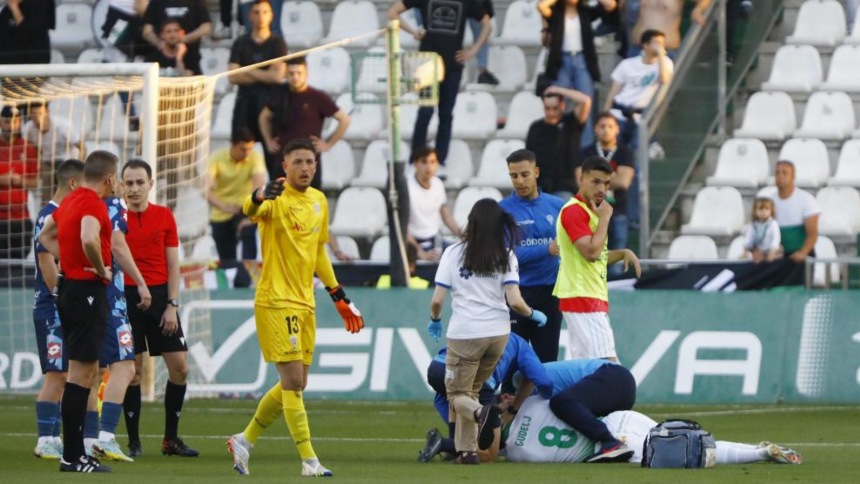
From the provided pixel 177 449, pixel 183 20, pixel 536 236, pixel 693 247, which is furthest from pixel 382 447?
pixel 183 20

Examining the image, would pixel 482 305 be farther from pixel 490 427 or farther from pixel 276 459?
pixel 276 459

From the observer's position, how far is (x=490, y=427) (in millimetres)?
11008

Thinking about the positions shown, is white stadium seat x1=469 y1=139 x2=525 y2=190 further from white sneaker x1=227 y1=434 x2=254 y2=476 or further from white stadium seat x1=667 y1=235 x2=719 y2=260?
white sneaker x1=227 y1=434 x2=254 y2=476

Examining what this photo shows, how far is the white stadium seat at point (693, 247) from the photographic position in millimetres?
19062

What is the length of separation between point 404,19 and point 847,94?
5.62 metres

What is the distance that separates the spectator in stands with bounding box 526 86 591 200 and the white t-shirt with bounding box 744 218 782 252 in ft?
7.00

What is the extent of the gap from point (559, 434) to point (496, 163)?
983 cm

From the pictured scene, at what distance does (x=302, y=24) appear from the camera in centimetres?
2348

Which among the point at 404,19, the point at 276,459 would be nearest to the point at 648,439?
the point at 276,459

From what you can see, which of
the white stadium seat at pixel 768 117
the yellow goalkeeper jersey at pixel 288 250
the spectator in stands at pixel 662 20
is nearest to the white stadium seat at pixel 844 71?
the white stadium seat at pixel 768 117

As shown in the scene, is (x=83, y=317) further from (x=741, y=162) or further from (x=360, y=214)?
(x=741, y=162)

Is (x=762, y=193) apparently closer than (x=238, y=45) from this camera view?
Yes

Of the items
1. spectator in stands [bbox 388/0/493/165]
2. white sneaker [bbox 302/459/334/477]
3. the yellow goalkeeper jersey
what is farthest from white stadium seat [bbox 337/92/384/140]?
white sneaker [bbox 302/459/334/477]

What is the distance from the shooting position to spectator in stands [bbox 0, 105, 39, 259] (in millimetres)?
17953
